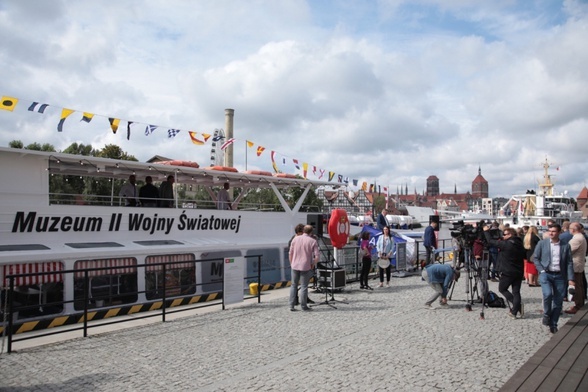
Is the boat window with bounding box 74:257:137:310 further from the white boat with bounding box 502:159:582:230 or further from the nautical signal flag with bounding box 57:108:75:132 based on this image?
the white boat with bounding box 502:159:582:230

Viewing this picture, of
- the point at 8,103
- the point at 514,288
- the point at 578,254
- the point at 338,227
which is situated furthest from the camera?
the point at 338,227

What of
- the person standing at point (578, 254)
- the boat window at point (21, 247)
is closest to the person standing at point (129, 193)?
the boat window at point (21, 247)

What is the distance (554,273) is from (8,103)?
13.5 metres

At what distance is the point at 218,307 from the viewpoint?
34.7 ft

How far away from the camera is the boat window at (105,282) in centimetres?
989

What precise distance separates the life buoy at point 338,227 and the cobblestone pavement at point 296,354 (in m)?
3.14

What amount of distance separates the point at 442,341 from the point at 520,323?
2.21 m

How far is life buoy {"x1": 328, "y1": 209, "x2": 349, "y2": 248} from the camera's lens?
40.4 ft

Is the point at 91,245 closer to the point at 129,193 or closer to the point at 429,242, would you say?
the point at 129,193

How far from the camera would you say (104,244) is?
11.0 m

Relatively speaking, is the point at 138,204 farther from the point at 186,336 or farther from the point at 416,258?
the point at 416,258

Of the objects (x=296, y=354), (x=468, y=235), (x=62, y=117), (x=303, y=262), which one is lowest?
(x=296, y=354)

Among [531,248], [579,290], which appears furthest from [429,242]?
[579,290]

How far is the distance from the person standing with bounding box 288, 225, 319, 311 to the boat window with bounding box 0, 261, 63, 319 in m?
4.75
